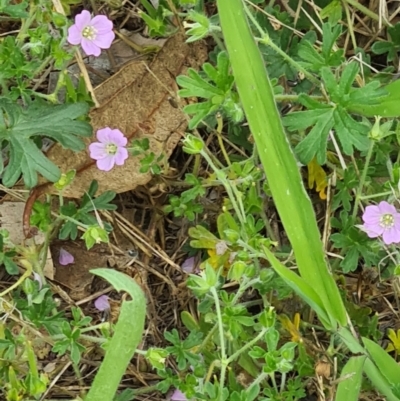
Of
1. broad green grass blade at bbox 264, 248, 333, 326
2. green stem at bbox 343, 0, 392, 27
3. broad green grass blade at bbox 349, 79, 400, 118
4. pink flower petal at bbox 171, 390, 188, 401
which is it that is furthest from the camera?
green stem at bbox 343, 0, 392, 27

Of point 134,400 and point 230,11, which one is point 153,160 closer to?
point 230,11

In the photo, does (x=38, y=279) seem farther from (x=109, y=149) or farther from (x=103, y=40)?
(x=103, y=40)

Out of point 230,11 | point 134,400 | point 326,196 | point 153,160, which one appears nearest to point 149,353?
point 134,400

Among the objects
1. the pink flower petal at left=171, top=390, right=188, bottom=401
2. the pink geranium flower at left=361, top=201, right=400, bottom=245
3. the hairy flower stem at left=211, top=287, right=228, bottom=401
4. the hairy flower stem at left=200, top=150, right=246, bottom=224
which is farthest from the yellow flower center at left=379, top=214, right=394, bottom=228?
the pink flower petal at left=171, top=390, right=188, bottom=401

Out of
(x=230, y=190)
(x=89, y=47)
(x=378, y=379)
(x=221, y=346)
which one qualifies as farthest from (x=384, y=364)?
(x=89, y=47)

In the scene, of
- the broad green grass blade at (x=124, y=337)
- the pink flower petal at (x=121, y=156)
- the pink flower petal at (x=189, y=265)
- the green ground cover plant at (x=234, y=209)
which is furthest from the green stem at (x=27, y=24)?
the pink flower petal at (x=189, y=265)

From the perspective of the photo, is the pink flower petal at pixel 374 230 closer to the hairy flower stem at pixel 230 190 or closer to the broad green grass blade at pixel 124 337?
the hairy flower stem at pixel 230 190

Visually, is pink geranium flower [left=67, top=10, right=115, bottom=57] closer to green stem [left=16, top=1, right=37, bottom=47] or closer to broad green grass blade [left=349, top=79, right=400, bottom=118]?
green stem [left=16, top=1, right=37, bottom=47]
